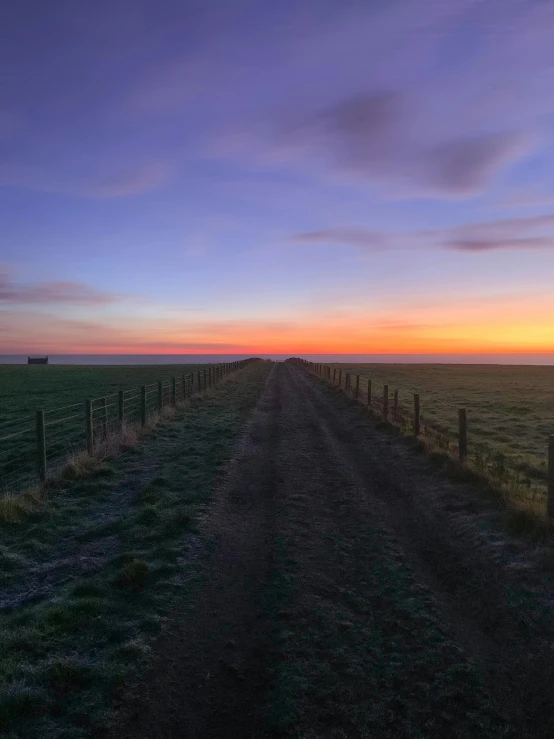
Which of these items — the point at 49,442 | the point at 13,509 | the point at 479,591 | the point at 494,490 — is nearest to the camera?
the point at 479,591

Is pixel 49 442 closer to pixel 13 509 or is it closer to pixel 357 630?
pixel 13 509

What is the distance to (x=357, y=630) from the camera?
5.08 meters

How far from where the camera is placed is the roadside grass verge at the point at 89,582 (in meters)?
4.08

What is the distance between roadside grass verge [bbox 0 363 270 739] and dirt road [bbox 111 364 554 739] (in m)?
0.31

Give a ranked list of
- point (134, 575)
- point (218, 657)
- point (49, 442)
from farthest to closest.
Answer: point (49, 442), point (134, 575), point (218, 657)

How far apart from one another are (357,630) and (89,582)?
10.2 ft

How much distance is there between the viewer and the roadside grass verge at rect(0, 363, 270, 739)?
13.4 feet

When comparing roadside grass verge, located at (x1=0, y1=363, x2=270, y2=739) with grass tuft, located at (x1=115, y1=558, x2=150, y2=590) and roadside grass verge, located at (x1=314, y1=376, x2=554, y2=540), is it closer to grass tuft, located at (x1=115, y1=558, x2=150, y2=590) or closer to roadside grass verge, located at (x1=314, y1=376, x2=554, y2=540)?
grass tuft, located at (x1=115, y1=558, x2=150, y2=590)

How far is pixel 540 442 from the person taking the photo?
56.9 feet

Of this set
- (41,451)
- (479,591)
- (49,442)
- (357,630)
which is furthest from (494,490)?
(49,442)

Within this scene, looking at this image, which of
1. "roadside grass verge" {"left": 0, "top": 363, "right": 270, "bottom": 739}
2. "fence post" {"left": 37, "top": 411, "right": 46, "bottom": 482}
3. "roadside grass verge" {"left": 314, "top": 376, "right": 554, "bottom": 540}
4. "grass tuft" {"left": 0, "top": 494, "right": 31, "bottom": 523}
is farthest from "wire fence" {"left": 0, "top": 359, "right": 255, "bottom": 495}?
"roadside grass verge" {"left": 314, "top": 376, "right": 554, "bottom": 540}

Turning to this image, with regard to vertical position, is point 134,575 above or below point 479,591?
above

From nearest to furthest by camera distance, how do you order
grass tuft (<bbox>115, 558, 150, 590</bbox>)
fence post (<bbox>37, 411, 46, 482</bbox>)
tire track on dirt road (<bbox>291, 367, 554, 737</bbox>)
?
tire track on dirt road (<bbox>291, 367, 554, 737</bbox>) < grass tuft (<bbox>115, 558, 150, 590</bbox>) < fence post (<bbox>37, 411, 46, 482</bbox>)

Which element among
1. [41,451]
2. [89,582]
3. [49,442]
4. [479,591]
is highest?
[41,451]
